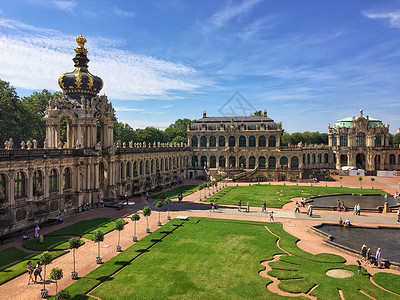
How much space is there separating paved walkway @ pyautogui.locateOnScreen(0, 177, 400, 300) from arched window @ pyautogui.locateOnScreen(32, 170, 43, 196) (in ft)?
15.6

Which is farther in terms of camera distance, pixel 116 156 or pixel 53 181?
pixel 116 156

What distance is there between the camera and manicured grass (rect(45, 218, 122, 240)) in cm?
3425

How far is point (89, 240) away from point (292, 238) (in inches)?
859

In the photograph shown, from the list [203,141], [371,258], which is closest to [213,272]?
[371,258]

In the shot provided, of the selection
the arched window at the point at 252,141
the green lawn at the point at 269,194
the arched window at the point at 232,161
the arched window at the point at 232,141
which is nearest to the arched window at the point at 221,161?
the arched window at the point at 232,161

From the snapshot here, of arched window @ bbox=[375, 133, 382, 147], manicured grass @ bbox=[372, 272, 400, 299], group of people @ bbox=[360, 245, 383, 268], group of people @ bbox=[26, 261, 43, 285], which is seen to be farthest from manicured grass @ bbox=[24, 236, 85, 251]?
arched window @ bbox=[375, 133, 382, 147]

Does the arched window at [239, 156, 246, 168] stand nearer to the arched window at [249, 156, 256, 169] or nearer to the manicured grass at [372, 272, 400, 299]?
the arched window at [249, 156, 256, 169]

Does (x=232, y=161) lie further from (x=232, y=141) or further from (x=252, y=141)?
(x=252, y=141)

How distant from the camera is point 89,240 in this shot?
1287 inches

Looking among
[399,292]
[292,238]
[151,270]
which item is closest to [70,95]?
[151,270]

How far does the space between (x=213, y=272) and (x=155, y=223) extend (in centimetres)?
1665

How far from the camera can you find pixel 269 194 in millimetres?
64062

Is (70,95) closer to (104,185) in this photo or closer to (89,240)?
(104,185)

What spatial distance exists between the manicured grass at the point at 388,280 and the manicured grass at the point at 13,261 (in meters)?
26.7
